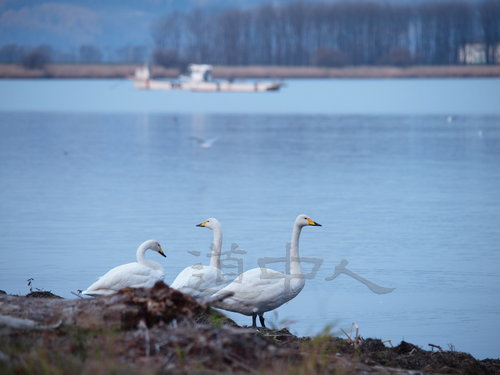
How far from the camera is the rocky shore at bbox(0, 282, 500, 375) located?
16.3 ft

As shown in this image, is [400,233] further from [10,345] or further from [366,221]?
[10,345]

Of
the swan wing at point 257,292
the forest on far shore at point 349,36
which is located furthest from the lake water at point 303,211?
the forest on far shore at point 349,36

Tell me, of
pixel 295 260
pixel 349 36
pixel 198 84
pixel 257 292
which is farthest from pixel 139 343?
pixel 349 36

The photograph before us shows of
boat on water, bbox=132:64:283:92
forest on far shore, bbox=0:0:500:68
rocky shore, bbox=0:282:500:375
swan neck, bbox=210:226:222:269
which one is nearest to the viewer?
rocky shore, bbox=0:282:500:375

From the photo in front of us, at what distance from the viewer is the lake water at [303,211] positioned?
931 centimetres

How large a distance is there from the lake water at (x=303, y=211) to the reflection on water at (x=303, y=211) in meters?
0.03

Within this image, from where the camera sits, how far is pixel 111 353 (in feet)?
16.6

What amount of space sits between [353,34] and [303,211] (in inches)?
4875

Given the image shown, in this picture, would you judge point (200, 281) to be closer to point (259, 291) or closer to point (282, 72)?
point (259, 291)

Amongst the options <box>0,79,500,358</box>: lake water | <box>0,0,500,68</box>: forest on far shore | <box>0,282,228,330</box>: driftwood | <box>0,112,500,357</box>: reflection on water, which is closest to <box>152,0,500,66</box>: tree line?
<box>0,0,500,68</box>: forest on far shore

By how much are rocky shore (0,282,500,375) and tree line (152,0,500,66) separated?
119 m

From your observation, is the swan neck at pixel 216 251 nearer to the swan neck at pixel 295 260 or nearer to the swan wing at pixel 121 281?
the swan neck at pixel 295 260

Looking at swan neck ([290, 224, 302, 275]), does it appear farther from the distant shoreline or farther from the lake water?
the distant shoreline

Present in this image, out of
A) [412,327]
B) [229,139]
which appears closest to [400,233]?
[412,327]
